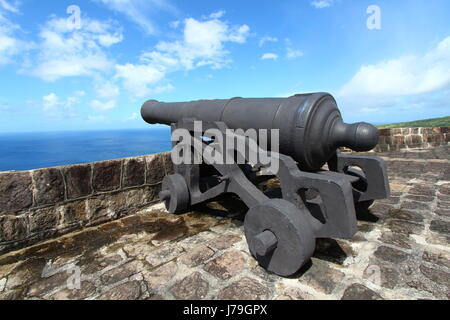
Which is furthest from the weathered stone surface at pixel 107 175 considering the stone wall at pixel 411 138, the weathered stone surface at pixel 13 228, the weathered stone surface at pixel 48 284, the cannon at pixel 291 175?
the stone wall at pixel 411 138

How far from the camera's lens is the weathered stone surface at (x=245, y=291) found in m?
1.87

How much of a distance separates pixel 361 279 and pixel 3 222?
343 centimetres

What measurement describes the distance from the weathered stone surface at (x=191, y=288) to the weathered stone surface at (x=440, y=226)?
2622 mm

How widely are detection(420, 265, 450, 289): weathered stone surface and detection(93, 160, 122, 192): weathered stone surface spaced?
3.56 metres

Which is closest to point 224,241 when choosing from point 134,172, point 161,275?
point 161,275

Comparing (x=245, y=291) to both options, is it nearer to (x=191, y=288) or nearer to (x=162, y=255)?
(x=191, y=288)

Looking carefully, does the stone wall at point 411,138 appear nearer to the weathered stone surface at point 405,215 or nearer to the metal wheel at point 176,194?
the weathered stone surface at point 405,215

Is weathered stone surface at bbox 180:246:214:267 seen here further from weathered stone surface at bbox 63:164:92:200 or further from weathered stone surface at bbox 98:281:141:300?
weathered stone surface at bbox 63:164:92:200

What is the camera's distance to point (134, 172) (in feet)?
12.8

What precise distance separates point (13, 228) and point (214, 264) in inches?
86.3

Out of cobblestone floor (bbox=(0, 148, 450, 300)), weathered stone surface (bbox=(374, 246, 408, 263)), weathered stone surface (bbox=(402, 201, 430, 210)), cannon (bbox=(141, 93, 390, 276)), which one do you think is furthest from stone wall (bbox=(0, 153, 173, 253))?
weathered stone surface (bbox=(402, 201, 430, 210))
